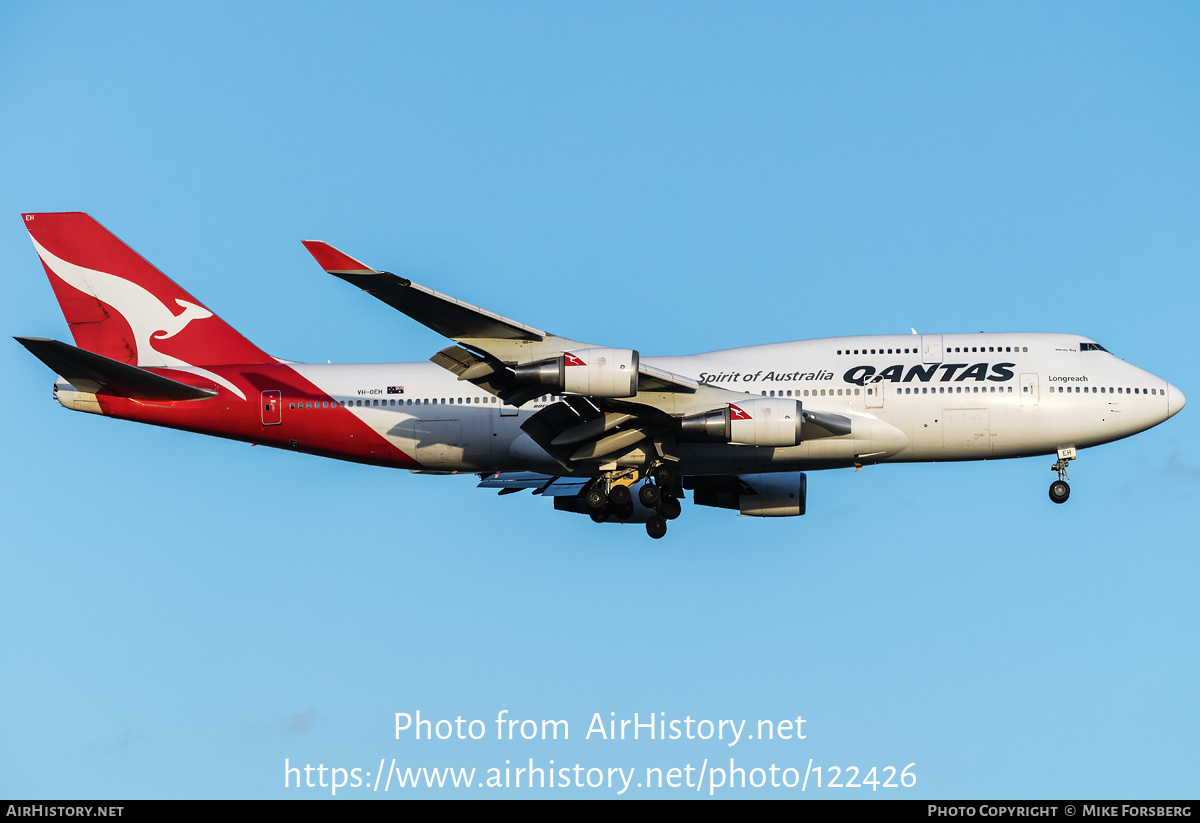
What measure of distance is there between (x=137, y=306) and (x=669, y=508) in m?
18.2

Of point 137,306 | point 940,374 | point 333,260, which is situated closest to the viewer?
point 333,260

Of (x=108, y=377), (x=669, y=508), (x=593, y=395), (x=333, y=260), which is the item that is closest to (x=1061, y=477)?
(x=669, y=508)

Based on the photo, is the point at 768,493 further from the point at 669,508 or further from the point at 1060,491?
the point at 1060,491

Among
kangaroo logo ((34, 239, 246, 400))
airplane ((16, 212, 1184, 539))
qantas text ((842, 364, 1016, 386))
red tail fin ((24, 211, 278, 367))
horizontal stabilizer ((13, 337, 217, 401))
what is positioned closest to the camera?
airplane ((16, 212, 1184, 539))

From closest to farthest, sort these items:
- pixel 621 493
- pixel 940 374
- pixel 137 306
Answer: pixel 940 374 → pixel 621 493 → pixel 137 306

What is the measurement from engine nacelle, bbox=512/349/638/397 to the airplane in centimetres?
4

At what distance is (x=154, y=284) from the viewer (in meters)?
45.3

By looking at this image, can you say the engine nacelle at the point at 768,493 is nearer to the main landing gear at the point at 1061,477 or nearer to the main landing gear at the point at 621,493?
the main landing gear at the point at 621,493

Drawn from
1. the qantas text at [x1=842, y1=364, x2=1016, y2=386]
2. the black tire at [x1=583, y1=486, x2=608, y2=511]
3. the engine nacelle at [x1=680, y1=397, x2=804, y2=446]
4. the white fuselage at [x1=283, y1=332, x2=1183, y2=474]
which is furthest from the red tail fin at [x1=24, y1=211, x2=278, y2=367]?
the qantas text at [x1=842, y1=364, x2=1016, y2=386]

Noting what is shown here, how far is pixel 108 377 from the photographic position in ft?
135

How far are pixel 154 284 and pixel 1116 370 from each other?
98.1 feet

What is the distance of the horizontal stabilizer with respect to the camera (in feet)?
128

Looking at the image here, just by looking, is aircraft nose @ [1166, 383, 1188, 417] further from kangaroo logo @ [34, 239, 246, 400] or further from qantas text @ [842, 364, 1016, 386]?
kangaroo logo @ [34, 239, 246, 400]
